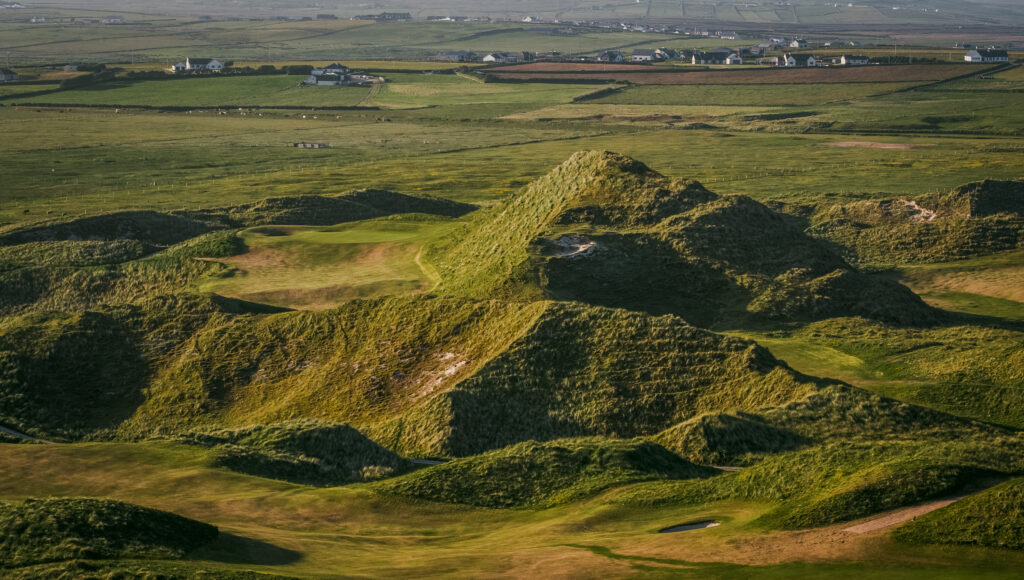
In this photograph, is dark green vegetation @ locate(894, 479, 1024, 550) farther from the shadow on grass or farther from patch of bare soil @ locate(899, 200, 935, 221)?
patch of bare soil @ locate(899, 200, 935, 221)

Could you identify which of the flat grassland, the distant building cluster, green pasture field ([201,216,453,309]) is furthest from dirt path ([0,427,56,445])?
the flat grassland

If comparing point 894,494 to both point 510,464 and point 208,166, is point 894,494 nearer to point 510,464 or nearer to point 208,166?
point 510,464

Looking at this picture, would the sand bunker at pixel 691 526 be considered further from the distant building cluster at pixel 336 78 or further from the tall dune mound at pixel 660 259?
the distant building cluster at pixel 336 78

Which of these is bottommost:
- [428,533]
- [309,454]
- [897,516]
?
[309,454]

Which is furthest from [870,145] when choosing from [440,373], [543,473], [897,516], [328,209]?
[897,516]

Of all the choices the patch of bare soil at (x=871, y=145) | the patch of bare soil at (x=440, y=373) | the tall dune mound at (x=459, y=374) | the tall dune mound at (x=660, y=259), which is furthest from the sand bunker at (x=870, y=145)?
the patch of bare soil at (x=440, y=373)

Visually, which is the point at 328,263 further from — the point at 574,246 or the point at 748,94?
the point at 748,94
